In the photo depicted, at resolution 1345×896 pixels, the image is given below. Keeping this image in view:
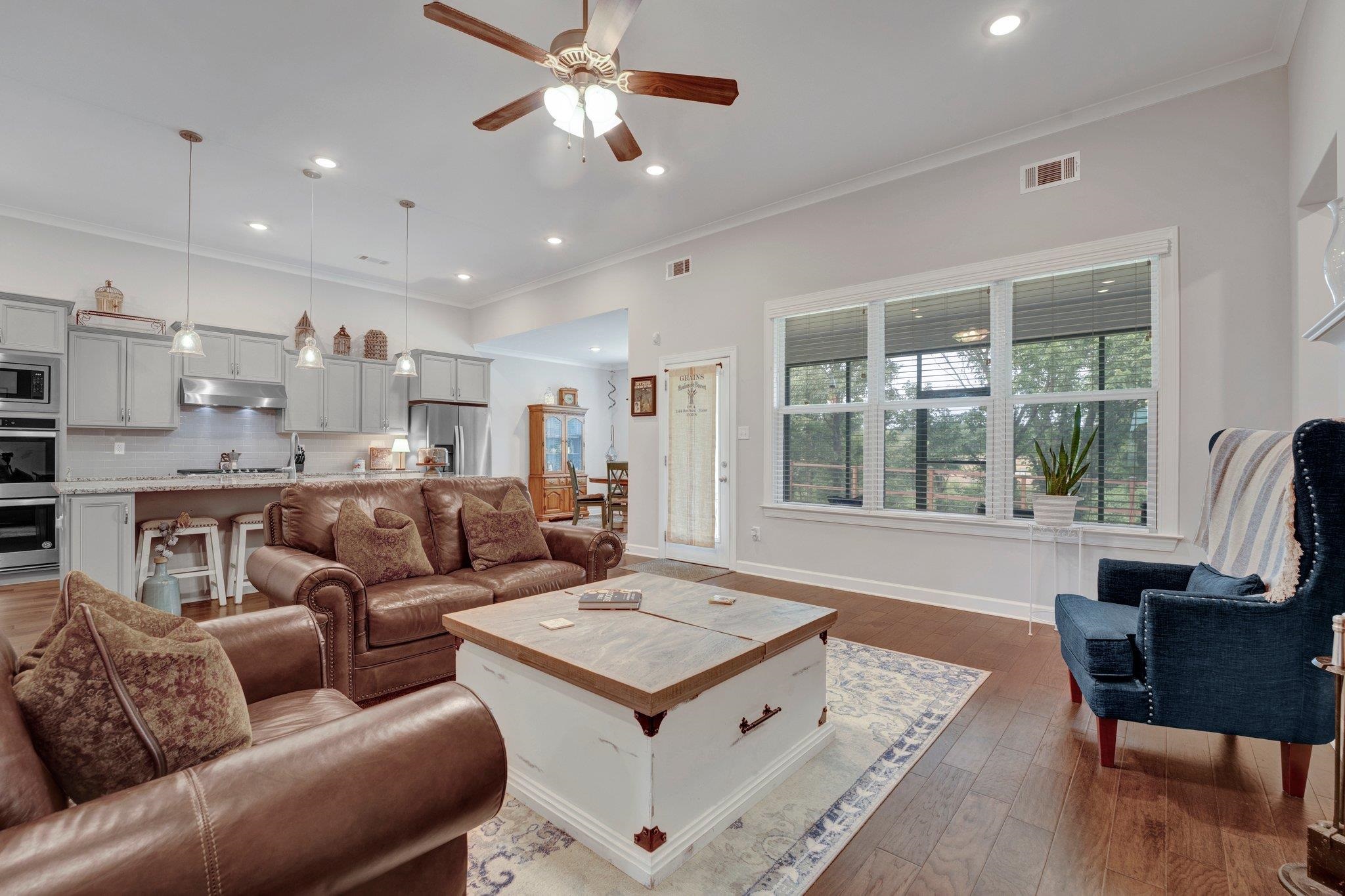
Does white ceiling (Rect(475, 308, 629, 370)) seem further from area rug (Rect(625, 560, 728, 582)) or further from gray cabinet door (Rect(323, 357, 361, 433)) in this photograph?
area rug (Rect(625, 560, 728, 582))

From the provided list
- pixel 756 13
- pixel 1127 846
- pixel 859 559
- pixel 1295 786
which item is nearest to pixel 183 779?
pixel 1127 846

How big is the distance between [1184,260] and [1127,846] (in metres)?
3.22

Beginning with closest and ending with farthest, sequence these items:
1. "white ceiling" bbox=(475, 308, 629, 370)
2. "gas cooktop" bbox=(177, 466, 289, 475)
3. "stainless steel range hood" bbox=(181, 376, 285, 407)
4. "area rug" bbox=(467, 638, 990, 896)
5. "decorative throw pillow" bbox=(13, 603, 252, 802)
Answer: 1. "decorative throw pillow" bbox=(13, 603, 252, 802)
2. "area rug" bbox=(467, 638, 990, 896)
3. "stainless steel range hood" bbox=(181, 376, 285, 407)
4. "gas cooktop" bbox=(177, 466, 289, 475)
5. "white ceiling" bbox=(475, 308, 629, 370)

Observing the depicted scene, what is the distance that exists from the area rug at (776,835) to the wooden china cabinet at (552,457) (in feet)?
24.7

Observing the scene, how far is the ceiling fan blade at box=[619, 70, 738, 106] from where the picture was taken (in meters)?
2.52

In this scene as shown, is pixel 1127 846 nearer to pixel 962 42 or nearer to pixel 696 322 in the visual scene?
pixel 962 42

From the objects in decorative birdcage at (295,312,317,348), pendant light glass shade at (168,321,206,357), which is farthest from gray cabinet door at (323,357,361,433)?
pendant light glass shade at (168,321,206,357)

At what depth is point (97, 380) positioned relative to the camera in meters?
5.34

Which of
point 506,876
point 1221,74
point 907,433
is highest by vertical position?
point 1221,74

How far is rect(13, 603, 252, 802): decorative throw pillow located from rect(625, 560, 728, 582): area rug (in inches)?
162

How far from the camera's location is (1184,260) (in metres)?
3.43

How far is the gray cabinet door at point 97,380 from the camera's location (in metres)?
5.23

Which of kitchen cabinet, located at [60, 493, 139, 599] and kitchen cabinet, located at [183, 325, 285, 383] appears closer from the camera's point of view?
kitchen cabinet, located at [60, 493, 139, 599]

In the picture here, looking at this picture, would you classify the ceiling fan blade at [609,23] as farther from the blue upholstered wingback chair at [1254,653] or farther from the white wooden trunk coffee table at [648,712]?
the blue upholstered wingback chair at [1254,653]
